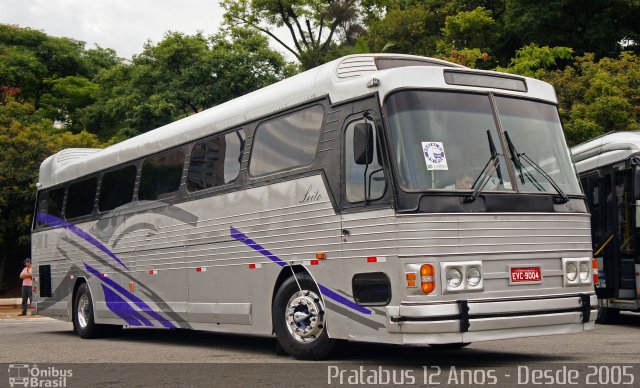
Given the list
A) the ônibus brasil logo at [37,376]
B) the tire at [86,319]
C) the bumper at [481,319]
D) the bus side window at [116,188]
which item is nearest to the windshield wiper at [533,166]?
the bumper at [481,319]

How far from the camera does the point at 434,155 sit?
9477mm

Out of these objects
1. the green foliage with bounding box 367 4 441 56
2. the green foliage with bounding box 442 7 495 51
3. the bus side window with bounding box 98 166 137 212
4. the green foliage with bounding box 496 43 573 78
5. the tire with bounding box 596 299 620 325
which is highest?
the green foliage with bounding box 367 4 441 56

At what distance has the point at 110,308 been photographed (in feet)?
53.6

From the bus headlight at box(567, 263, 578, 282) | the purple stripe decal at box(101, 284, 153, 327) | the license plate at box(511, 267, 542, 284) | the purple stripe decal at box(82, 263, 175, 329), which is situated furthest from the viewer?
the purple stripe decal at box(101, 284, 153, 327)

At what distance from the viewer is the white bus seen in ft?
30.5

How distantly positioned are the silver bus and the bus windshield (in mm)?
6710

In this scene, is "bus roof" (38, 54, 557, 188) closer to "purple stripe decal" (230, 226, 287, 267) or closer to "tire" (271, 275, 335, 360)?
"purple stripe decal" (230, 226, 287, 267)

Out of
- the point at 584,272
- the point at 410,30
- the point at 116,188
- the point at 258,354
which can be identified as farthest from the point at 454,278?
the point at 410,30

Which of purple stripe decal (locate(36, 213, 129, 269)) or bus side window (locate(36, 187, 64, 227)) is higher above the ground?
bus side window (locate(36, 187, 64, 227))

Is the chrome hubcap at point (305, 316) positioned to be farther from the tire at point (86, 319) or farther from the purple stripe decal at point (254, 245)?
the tire at point (86, 319)

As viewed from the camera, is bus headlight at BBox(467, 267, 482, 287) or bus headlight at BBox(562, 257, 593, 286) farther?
bus headlight at BBox(562, 257, 593, 286)

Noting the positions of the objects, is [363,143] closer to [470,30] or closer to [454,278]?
[454,278]

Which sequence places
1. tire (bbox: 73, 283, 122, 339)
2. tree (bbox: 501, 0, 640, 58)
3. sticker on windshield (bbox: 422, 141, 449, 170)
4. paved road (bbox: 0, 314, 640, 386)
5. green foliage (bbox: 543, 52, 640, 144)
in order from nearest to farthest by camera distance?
sticker on windshield (bbox: 422, 141, 449, 170) < paved road (bbox: 0, 314, 640, 386) < tire (bbox: 73, 283, 122, 339) < green foliage (bbox: 543, 52, 640, 144) < tree (bbox: 501, 0, 640, 58)

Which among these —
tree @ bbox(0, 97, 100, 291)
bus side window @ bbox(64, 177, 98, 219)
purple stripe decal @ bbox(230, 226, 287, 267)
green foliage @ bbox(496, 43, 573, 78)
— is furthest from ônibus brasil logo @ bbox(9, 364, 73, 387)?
green foliage @ bbox(496, 43, 573, 78)
